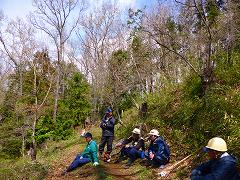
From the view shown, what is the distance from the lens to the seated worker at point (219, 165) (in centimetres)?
548

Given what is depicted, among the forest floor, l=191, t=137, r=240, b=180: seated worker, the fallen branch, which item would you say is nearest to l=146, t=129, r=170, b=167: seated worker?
the forest floor

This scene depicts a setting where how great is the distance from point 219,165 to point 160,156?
560cm

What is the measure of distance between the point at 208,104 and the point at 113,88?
2106 centimetres

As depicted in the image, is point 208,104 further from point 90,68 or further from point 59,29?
point 90,68

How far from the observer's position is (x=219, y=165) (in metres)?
5.53

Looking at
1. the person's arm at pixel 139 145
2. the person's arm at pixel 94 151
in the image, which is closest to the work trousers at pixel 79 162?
the person's arm at pixel 94 151

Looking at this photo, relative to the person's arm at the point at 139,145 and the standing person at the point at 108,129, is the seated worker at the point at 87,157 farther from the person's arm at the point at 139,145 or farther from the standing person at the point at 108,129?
the person's arm at the point at 139,145

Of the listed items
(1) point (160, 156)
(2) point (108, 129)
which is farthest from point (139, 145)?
(1) point (160, 156)

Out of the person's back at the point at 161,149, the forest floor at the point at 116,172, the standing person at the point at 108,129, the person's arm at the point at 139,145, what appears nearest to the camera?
the forest floor at the point at 116,172

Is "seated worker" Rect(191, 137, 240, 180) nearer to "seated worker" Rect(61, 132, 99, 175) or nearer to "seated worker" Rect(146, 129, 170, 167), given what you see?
"seated worker" Rect(146, 129, 170, 167)

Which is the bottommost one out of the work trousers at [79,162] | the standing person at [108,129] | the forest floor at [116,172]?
the forest floor at [116,172]

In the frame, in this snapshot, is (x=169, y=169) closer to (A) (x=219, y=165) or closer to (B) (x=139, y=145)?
(B) (x=139, y=145)

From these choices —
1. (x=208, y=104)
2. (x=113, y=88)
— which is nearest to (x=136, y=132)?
(x=208, y=104)

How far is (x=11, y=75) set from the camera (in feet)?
131
